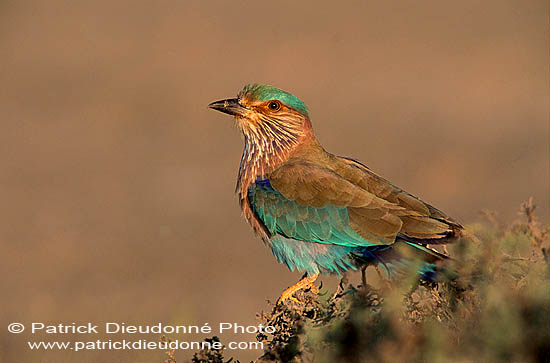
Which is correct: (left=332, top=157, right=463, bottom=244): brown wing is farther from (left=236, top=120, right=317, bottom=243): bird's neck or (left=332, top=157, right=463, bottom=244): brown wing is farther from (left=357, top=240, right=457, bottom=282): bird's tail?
(left=236, top=120, right=317, bottom=243): bird's neck

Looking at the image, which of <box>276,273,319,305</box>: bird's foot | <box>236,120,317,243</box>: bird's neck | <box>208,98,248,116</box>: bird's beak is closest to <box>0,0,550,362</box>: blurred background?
<box>276,273,319,305</box>: bird's foot

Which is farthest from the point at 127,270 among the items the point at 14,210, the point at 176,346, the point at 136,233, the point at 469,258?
the point at 469,258

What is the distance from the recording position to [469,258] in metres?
3.37

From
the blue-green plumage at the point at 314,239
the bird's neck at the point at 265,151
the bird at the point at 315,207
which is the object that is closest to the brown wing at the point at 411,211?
the bird at the point at 315,207

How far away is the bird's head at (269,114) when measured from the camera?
18.0 feet

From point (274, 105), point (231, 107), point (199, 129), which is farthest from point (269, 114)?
point (199, 129)

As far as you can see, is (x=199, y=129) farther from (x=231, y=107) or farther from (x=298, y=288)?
(x=298, y=288)

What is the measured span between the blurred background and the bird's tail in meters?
1.28

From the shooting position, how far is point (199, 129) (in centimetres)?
1664

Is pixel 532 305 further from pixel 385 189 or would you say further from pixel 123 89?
pixel 123 89

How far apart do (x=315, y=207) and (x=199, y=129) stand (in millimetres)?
11929

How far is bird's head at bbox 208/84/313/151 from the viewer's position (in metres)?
5.47

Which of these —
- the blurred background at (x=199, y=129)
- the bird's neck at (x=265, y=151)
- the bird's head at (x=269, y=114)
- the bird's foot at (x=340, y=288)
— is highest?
the blurred background at (x=199, y=129)

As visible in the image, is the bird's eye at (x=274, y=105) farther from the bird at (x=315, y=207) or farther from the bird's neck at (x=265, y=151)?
the bird's neck at (x=265, y=151)
